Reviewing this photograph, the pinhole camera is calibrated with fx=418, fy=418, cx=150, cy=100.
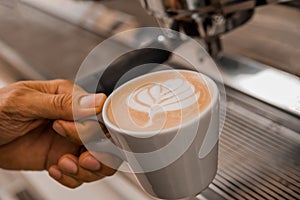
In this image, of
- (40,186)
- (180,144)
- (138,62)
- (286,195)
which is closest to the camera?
(180,144)

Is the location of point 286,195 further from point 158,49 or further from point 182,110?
point 158,49

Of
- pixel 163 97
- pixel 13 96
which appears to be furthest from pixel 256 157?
pixel 13 96

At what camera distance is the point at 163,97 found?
372mm

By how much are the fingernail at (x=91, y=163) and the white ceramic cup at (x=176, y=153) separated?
116 millimetres

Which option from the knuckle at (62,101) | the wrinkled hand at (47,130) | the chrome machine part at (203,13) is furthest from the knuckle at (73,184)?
the chrome machine part at (203,13)

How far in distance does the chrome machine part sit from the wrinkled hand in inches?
5.2

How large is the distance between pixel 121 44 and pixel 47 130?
0.22 metres

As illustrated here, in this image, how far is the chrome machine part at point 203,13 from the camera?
1.52ft

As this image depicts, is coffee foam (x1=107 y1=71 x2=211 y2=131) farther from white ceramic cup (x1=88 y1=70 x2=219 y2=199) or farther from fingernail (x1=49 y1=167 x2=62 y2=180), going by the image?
fingernail (x1=49 y1=167 x2=62 y2=180)

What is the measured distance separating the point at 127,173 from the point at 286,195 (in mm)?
184

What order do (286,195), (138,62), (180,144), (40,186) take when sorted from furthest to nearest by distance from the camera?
1. (138,62)
2. (40,186)
3. (286,195)
4. (180,144)

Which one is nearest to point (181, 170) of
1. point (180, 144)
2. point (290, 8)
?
point (180, 144)

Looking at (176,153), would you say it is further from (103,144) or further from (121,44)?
(121,44)

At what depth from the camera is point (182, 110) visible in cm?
35
